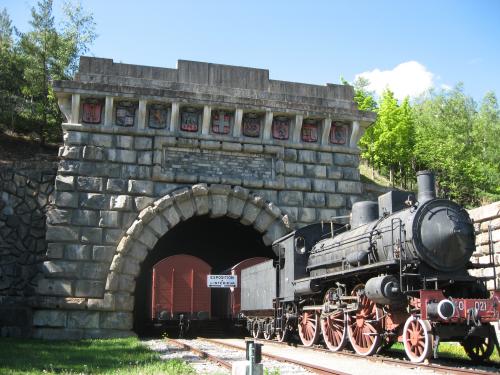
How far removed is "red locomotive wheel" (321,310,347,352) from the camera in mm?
10518

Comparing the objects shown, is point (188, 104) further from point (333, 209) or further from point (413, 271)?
point (413, 271)

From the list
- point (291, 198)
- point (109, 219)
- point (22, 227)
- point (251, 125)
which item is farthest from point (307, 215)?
point (22, 227)

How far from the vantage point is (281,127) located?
16.2 meters

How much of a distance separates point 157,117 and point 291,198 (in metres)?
4.55

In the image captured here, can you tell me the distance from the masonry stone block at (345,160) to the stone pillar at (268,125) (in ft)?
7.28

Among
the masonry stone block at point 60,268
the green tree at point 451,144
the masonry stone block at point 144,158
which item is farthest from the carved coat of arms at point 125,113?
the green tree at point 451,144

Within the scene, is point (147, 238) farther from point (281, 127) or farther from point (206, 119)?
point (281, 127)

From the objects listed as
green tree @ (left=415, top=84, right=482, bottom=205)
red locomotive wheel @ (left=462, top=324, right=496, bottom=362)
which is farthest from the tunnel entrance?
green tree @ (left=415, top=84, right=482, bottom=205)

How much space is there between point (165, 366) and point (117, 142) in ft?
28.2

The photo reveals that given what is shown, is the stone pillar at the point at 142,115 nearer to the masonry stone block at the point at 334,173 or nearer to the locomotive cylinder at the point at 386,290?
the masonry stone block at the point at 334,173

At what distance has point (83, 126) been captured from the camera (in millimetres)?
14773

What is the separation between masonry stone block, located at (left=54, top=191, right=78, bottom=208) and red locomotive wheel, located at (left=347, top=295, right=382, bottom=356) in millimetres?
8074

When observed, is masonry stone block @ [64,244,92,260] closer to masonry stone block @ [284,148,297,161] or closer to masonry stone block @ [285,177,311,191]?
masonry stone block @ [285,177,311,191]

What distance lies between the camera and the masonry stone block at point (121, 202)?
14.5 metres
